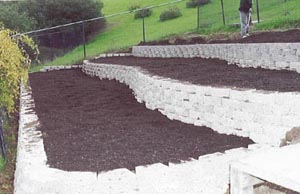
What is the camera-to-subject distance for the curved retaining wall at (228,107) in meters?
5.60

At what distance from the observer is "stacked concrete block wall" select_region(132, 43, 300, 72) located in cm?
920

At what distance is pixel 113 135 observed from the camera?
6363 mm

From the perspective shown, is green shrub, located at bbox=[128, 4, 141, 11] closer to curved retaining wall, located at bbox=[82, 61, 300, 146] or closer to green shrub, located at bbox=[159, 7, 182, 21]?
green shrub, located at bbox=[159, 7, 182, 21]

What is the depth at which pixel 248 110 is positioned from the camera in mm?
6016

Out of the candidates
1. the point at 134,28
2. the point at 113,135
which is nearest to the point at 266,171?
the point at 113,135

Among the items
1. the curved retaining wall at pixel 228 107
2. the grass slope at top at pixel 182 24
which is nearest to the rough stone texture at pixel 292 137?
the curved retaining wall at pixel 228 107

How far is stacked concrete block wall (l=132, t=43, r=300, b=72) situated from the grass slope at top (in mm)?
2155

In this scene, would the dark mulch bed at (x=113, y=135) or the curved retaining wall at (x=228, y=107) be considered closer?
the dark mulch bed at (x=113, y=135)

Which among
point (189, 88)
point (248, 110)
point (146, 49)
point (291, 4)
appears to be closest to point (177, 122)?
point (189, 88)

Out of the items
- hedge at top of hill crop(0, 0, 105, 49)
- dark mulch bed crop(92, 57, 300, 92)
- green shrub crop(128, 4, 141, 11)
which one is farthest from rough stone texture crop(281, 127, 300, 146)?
green shrub crop(128, 4, 141, 11)

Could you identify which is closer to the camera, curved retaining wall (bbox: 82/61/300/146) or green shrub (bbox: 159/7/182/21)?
curved retaining wall (bbox: 82/61/300/146)

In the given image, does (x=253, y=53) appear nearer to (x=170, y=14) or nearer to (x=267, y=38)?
(x=267, y=38)

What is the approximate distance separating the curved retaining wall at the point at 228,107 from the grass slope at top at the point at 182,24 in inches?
240

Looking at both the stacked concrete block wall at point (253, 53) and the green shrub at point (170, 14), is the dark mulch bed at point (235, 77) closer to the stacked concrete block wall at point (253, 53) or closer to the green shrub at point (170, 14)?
the stacked concrete block wall at point (253, 53)
